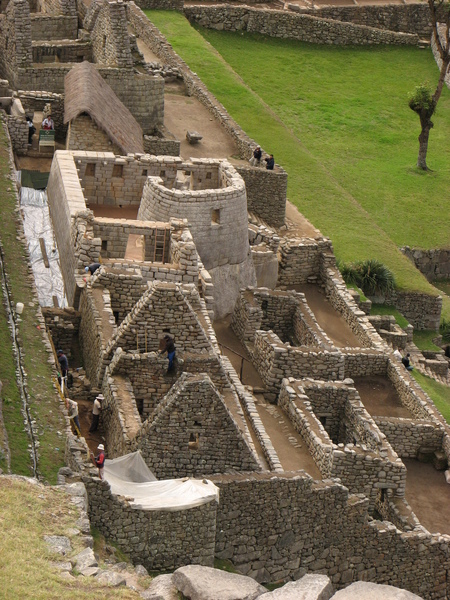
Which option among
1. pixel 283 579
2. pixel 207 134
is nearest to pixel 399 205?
pixel 207 134

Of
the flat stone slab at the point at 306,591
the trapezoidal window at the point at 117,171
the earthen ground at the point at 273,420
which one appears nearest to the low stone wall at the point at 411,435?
the earthen ground at the point at 273,420

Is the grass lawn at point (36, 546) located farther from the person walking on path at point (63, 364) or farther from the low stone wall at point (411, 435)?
the low stone wall at point (411, 435)

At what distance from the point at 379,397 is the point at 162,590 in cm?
2054

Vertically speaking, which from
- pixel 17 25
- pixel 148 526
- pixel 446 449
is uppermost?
pixel 17 25

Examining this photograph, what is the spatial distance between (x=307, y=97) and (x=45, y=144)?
27758 millimetres

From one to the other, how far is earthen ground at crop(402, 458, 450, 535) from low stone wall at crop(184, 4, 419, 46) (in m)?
38.3

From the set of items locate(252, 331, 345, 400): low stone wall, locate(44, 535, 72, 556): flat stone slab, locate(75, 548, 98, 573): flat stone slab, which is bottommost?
locate(252, 331, 345, 400): low stone wall

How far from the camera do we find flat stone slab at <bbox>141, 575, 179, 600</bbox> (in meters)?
30.1

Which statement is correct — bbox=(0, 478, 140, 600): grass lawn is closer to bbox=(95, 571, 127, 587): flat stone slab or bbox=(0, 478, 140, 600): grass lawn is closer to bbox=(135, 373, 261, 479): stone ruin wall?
bbox=(95, 571, 127, 587): flat stone slab

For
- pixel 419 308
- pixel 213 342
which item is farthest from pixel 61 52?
pixel 213 342

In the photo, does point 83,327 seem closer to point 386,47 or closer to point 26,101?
point 26,101

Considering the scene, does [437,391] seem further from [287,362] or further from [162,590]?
[162,590]

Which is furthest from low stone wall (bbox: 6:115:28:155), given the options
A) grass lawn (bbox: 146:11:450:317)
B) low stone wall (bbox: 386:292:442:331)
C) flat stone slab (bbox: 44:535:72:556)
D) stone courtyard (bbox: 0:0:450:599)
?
flat stone slab (bbox: 44:535:72:556)

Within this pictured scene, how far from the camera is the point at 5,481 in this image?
31.1 metres
